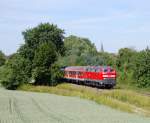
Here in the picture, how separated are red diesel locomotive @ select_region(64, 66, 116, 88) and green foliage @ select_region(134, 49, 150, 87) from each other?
16.8 ft

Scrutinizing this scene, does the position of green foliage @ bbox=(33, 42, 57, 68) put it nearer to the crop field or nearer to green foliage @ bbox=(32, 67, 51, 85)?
green foliage @ bbox=(32, 67, 51, 85)

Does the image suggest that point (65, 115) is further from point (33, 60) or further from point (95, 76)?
point (33, 60)

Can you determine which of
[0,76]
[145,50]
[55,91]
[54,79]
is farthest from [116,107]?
[0,76]

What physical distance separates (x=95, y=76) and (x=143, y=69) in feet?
22.7

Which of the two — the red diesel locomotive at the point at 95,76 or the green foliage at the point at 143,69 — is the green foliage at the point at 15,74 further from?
the green foliage at the point at 143,69

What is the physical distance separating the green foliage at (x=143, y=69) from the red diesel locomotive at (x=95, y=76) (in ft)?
16.8

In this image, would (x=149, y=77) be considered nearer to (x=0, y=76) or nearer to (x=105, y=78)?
(x=105, y=78)

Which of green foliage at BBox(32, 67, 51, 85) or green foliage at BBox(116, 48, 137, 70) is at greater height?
green foliage at BBox(116, 48, 137, 70)

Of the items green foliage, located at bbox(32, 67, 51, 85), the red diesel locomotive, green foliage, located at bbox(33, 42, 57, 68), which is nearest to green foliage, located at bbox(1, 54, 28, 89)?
green foliage, located at bbox(33, 42, 57, 68)

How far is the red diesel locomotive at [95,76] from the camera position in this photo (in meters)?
57.8

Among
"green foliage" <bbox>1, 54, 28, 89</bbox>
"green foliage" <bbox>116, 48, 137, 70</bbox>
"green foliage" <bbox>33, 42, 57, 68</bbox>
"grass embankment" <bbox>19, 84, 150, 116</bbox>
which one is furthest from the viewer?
"green foliage" <bbox>1, 54, 28, 89</bbox>

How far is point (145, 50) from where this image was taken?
2530 inches

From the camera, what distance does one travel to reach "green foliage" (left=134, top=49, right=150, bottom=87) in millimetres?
61219

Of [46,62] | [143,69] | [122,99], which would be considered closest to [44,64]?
[46,62]
